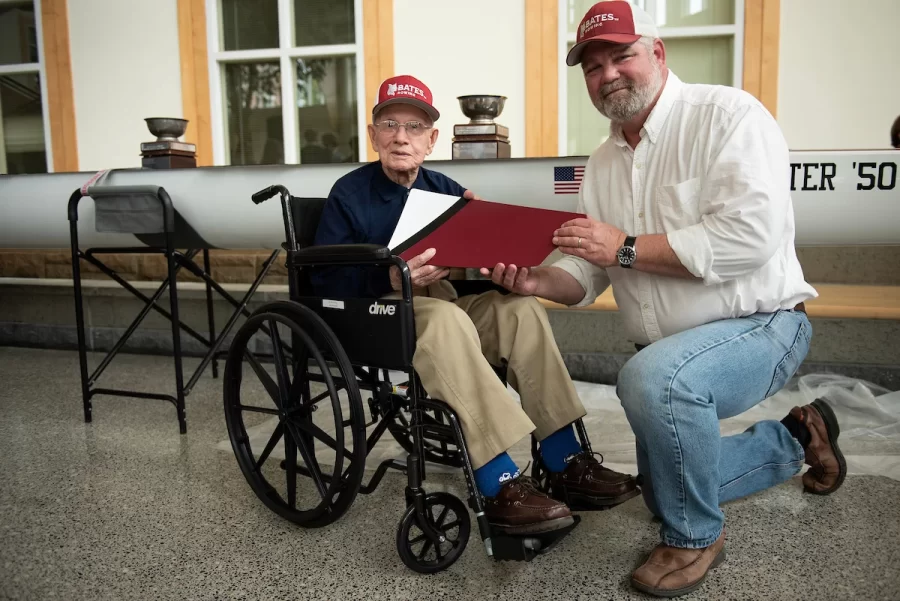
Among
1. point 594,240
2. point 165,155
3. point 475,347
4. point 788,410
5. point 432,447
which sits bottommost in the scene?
point 788,410

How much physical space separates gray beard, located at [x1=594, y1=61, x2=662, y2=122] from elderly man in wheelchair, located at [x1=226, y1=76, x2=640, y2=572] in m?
0.39

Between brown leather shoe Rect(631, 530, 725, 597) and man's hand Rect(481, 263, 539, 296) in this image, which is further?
man's hand Rect(481, 263, 539, 296)

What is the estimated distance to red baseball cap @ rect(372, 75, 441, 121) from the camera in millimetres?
1894

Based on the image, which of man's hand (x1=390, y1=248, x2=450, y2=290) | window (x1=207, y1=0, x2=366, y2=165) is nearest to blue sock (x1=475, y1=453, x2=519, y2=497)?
man's hand (x1=390, y1=248, x2=450, y2=290)

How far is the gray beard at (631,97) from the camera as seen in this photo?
163cm

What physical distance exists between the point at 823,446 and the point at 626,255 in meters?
0.87

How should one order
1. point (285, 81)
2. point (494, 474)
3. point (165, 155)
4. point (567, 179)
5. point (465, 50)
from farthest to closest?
point (285, 81)
point (465, 50)
point (165, 155)
point (567, 179)
point (494, 474)

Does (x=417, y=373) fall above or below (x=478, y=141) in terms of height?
below

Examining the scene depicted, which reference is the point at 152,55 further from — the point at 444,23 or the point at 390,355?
the point at 390,355

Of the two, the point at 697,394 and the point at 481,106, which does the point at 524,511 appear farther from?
the point at 481,106

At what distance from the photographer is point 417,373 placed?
1.57 meters

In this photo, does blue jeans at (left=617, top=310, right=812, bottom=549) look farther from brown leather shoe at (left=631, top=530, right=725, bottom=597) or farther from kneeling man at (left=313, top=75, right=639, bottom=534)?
kneeling man at (left=313, top=75, right=639, bottom=534)

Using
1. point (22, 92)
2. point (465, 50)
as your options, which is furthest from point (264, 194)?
point (22, 92)

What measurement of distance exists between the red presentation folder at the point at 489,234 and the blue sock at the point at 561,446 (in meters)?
0.43
